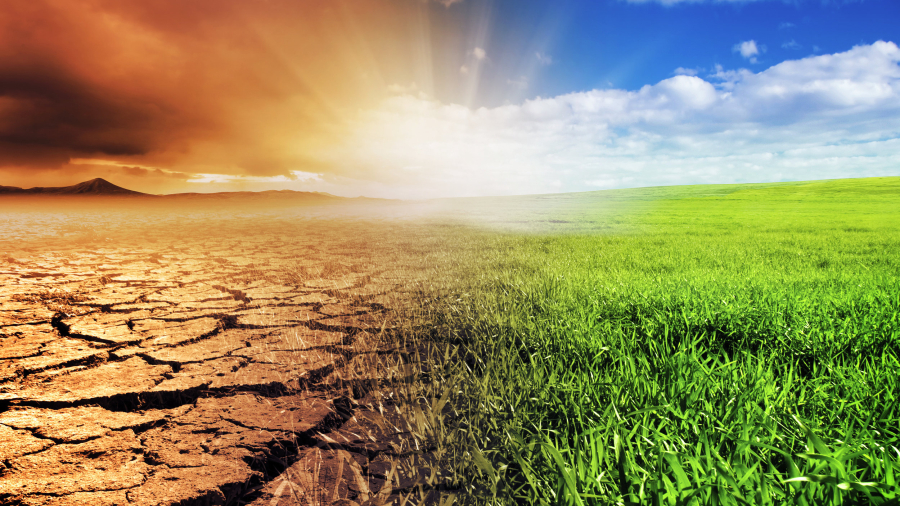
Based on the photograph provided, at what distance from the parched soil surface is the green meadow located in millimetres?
313

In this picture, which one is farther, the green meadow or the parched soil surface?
the parched soil surface

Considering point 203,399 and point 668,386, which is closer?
point 668,386

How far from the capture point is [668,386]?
1442mm

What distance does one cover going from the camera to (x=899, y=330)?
77.4 inches

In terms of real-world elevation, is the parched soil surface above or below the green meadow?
below

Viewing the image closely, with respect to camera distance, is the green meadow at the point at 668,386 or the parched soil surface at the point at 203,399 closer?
the green meadow at the point at 668,386

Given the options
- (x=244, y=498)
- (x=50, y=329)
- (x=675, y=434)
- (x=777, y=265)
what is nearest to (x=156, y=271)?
(x=50, y=329)

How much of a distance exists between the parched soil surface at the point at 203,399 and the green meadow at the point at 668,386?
1.03ft

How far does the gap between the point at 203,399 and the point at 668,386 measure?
6.63 feet

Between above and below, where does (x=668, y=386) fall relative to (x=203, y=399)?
above

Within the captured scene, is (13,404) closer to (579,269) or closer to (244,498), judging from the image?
(244,498)

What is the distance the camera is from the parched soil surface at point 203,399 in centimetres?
126

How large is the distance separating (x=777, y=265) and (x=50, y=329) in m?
6.78

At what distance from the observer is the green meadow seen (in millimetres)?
938
